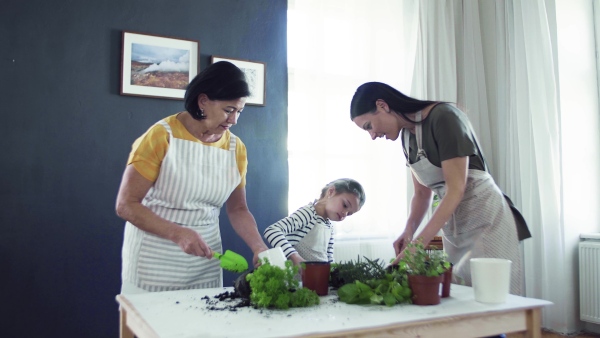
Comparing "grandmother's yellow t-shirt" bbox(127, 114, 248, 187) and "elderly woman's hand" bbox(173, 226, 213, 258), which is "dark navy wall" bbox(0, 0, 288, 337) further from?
"elderly woman's hand" bbox(173, 226, 213, 258)

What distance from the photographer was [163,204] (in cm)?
176

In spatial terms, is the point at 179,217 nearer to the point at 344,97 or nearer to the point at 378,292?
the point at 378,292

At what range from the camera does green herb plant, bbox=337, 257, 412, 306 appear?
136 cm

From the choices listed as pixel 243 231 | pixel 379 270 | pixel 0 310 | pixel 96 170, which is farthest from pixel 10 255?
pixel 379 270

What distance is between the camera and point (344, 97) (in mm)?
3701

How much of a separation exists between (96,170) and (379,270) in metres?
1.97

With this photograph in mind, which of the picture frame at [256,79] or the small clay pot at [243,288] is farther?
the picture frame at [256,79]

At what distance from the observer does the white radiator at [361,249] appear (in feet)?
11.6

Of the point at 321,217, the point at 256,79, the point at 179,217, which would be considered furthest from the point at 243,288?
the point at 256,79

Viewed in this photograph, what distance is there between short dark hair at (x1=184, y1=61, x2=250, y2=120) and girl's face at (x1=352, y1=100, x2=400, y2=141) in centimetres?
51

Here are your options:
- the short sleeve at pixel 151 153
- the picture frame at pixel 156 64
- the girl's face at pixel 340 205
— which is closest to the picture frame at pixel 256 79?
the picture frame at pixel 156 64

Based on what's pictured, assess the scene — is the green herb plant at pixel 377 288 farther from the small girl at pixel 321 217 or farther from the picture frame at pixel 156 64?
the picture frame at pixel 156 64

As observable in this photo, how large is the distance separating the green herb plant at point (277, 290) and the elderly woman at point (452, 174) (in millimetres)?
521

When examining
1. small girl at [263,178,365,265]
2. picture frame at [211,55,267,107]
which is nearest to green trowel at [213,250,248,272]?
small girl at [263,178,365,265]
